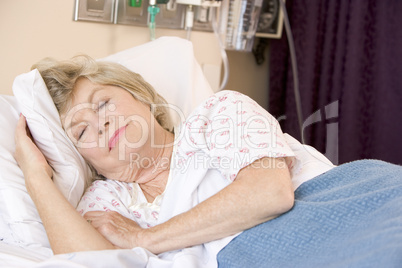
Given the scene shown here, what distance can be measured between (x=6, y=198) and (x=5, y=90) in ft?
1.28

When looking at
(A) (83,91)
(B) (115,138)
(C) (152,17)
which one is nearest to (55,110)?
(A) (83,91)

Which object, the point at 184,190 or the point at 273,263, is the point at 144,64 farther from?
the point at 273,263

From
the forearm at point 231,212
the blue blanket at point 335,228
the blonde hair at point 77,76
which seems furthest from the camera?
the blonde hair at point 77,76

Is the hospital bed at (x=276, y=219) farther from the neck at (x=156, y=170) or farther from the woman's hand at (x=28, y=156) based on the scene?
the neck at (x=156, y=170)

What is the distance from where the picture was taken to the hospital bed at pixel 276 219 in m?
0.94

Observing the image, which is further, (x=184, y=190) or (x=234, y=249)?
(x=184, y=190)

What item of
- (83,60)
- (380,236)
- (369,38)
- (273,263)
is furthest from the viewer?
(369,38)

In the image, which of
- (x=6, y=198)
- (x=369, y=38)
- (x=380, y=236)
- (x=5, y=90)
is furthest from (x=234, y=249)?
(x=369, y=38)

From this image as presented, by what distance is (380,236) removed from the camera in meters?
0.88

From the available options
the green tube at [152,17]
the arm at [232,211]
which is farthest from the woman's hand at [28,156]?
the green tube at [152,17]

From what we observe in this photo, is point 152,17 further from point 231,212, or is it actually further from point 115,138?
point 231,212

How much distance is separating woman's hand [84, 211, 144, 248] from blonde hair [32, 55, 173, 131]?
0.31 meters

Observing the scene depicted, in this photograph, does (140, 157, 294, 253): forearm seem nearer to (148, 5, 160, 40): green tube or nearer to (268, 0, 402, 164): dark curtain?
(148, 5, 160, 40): green tube

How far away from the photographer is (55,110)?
4.44 ft
